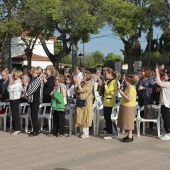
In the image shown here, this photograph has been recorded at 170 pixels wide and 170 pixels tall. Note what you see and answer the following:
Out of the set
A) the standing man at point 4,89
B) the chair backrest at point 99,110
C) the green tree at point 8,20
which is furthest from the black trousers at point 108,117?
the green tree at point 8,20

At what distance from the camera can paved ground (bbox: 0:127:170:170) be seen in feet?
23.1

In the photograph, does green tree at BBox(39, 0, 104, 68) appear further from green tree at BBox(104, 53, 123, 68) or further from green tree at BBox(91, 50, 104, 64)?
green tree at BBox(91, 50, 104, 64)

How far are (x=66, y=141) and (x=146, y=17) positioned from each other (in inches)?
875

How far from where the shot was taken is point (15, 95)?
10.3 metres

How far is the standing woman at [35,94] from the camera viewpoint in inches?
390

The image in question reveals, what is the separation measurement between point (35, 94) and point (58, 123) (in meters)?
0.96

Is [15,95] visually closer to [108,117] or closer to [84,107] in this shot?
[84,107]

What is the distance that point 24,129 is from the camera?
11.2m

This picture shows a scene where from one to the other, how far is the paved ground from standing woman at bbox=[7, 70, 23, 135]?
0.50m

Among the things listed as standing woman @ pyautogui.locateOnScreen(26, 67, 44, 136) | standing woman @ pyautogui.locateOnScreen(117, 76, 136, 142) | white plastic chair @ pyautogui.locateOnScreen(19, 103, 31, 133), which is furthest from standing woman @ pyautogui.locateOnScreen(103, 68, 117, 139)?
white plastic chair @ pyautogui.locateOnScreen(19, 103, 31, 133)

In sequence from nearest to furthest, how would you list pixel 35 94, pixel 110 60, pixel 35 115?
pixel 35 94, pixel 35 115, pixel 110 60

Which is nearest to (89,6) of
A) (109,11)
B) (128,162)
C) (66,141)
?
(109,11)

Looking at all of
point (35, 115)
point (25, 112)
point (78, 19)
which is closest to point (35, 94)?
point (35, 115)

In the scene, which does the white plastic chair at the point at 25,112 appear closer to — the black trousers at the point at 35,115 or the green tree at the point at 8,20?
the black trousers at the point at 35,115
